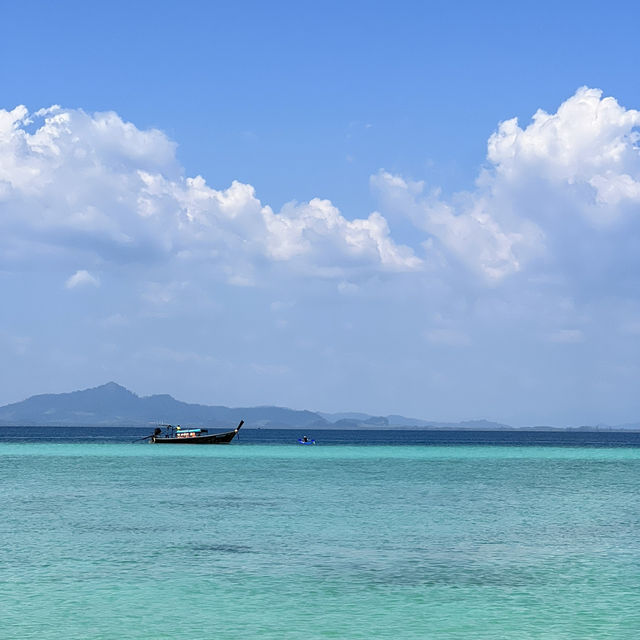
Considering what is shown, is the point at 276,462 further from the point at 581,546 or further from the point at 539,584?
the point at 539,584

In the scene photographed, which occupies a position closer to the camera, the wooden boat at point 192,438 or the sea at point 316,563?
the sea at point 316,563

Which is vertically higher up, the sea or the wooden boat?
the wooden boat

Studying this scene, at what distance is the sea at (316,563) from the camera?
2367 cm

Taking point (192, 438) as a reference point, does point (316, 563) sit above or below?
below

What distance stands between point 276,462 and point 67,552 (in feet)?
237

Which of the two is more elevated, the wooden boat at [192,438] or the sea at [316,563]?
the wooden boat at [192,438]

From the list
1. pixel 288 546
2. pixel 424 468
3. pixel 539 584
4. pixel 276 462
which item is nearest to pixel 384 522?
pixel 288 546

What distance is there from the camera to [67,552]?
34.4m

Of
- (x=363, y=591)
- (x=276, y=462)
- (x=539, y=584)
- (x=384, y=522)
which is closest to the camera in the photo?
(x=363, y=591)

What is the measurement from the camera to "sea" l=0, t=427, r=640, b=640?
77.7 ft

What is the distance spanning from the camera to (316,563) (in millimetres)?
32062

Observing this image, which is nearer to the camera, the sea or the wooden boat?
the sea

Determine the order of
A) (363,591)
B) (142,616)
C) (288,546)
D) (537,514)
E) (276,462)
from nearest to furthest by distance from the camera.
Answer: (142,616)
(363,591)
(288,546)
(537,514)
(276,462)

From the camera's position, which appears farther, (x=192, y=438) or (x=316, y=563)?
(x=192, y=438)
